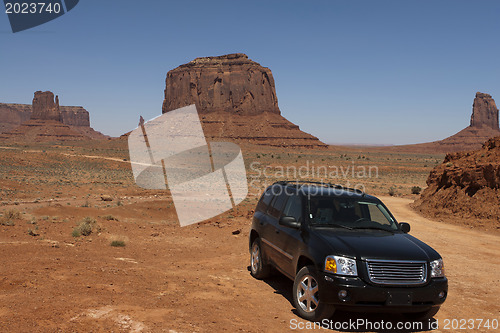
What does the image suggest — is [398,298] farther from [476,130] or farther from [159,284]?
[476,130]

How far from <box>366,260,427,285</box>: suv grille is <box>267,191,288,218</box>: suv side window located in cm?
233

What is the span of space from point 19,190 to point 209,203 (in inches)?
559

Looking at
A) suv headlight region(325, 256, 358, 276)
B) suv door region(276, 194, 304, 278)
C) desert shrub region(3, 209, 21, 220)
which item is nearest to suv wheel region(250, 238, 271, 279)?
suv door region(276, 194, 304, 278)

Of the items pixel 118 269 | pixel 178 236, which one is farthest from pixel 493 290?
pixel 178 236

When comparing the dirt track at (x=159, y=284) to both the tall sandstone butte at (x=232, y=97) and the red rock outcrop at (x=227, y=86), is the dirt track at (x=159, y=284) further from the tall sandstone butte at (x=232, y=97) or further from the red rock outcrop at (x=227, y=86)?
the red rock outcrop at (x=227, y=86)

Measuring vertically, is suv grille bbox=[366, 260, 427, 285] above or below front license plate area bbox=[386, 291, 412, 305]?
above

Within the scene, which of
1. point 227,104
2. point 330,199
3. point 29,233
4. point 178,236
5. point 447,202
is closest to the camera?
point 330,199

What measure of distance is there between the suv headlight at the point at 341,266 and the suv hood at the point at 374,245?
0.26 ft

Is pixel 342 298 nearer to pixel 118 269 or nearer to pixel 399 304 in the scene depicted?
pixel 399 304

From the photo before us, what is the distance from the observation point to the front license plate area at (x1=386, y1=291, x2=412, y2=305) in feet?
15.2

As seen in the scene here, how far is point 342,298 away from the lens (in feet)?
15.4

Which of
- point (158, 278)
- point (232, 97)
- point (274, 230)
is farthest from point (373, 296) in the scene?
point (232, 97)

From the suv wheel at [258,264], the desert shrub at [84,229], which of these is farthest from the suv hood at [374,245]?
the desert shrub at [84,229]

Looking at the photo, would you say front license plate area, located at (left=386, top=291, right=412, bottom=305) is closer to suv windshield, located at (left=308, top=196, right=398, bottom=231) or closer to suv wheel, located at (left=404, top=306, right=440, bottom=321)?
suv wheel, located at (left=404, top=306, right=440, bottom=321)
